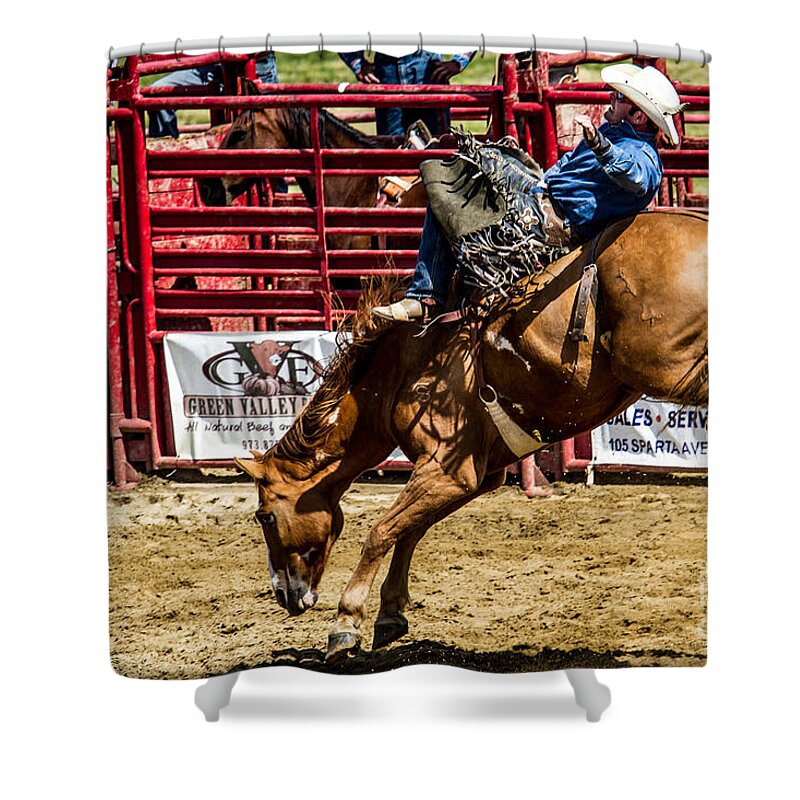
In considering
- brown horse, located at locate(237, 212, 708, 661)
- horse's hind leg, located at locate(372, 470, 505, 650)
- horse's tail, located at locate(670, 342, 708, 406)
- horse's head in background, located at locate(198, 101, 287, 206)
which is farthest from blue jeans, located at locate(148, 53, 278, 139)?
horse's tail, located at locate(670, 342, 708, 406)

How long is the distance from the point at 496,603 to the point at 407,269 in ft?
3.80

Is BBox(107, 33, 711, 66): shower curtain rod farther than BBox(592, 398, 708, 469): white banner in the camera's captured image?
No

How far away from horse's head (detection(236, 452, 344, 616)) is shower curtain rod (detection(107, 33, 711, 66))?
4.42 feet

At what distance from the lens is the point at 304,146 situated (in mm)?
5059

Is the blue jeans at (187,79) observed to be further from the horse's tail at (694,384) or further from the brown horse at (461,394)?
the horse's tail at (694,384)

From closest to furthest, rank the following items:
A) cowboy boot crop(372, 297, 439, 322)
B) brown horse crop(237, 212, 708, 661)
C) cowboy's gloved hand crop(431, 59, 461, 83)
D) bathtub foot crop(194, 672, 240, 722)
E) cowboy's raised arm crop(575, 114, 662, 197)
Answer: cowboy's raised arm crop(575, 114, 662, 197) < brown horse crop(237, 212, 708, 661) < cowboy boot crop(372, 297, 439, 322) < cowboy's gloved hand crop(431, 59, 461, 83) < bathtub foot crop(194, 672, 240, 722)

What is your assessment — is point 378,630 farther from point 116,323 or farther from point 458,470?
point 116,323

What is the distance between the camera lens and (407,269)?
504 cm

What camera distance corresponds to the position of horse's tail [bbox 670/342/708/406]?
4.64 m

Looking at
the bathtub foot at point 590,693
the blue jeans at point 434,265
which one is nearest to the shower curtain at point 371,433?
the blue jeans at point 434,265

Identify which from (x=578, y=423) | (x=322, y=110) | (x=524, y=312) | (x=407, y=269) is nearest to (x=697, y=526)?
(x=578, y=423)

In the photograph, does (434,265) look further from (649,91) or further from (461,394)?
(649,91)

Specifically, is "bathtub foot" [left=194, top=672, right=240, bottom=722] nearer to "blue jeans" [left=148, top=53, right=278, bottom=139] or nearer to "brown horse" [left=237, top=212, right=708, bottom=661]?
"brown horse" [left=237, top=212, right=708, bottom=661]

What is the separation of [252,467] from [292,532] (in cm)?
26
